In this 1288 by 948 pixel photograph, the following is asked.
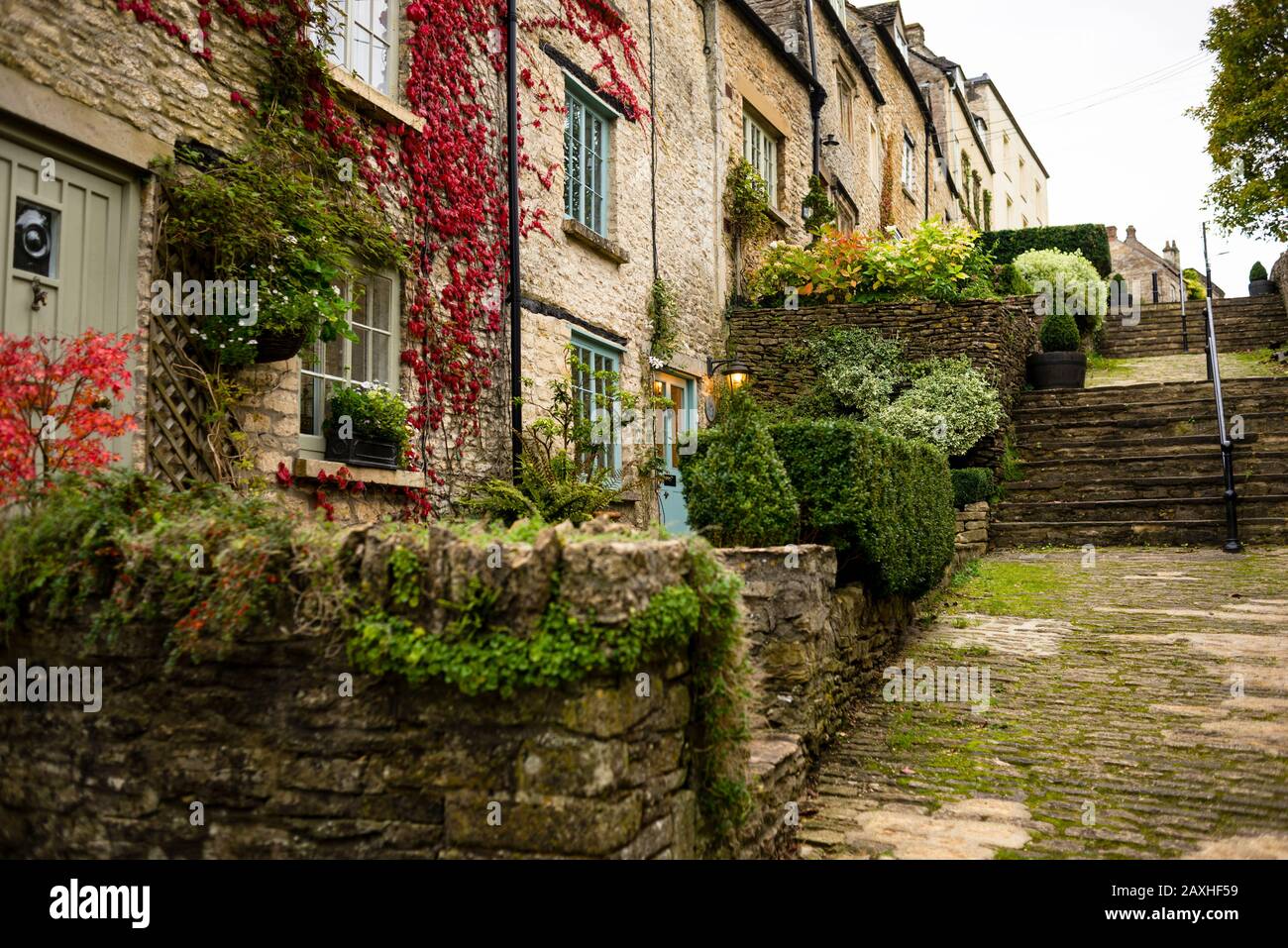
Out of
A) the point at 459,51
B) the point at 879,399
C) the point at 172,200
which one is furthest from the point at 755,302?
the point at 172,200

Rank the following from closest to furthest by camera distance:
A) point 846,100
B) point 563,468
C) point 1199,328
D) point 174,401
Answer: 1. point 174,401
2. point 563,468
3. point 1199,328
4. point 846,100

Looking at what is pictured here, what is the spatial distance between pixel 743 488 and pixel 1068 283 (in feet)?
44.3

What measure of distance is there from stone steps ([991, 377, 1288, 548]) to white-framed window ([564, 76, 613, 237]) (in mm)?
5932

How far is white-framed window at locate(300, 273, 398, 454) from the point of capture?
6.19 meters

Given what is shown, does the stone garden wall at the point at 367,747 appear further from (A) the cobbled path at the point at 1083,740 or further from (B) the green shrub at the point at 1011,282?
(B) the green shrub at the point at 1011,282

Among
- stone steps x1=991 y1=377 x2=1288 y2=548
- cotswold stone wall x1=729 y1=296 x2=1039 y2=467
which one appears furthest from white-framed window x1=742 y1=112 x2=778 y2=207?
stone steps x1=991 y1=377 x2=1288 y2=548

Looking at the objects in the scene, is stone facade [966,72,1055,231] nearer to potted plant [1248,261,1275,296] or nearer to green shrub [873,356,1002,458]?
potted plant [1248,261,1275,296]

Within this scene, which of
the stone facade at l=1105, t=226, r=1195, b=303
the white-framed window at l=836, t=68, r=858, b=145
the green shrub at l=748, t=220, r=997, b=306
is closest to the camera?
the green shrub at l=748, t=220, r=997, b=306

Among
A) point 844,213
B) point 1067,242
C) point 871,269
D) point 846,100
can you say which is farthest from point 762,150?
point 1067,242

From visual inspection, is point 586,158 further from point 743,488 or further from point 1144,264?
point 1144,264

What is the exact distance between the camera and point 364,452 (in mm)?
6332

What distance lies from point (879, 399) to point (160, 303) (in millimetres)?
9338

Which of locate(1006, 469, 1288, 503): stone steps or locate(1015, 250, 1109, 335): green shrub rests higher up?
locate(1015, 250, 1109, 335): green shrub
